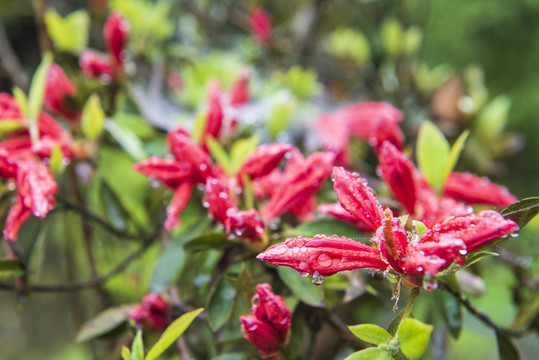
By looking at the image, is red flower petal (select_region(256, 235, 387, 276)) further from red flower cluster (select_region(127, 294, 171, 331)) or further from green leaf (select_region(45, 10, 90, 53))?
green leaf (select_region(45, 10, 90, 53))

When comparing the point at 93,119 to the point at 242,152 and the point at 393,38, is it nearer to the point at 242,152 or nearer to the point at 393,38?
the point at 242,152

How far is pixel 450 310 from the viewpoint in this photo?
0.46 meters

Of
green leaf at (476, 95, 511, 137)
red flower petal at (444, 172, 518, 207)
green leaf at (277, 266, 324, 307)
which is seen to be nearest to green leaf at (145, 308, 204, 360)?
green leaf at (277, 266, 324, 307)

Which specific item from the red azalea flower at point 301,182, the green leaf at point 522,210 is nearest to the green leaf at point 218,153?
the red azalea flower at point 301,182

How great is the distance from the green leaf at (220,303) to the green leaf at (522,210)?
0.86 ft

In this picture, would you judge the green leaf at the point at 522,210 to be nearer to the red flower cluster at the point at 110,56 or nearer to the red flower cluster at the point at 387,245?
the red flower cluster at the point at 387,245

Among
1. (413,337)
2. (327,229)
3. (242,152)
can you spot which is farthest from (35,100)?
(413,337)

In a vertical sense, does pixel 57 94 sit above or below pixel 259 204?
→ above

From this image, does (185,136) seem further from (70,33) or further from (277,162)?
(70,33)

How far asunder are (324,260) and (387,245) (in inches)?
1.9

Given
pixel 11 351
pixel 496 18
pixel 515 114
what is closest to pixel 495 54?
pixel 496 18

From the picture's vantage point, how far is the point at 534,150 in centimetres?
156

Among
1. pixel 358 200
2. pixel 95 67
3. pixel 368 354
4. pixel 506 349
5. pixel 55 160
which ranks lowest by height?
pixel 506 349

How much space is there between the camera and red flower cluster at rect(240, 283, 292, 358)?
37cm
